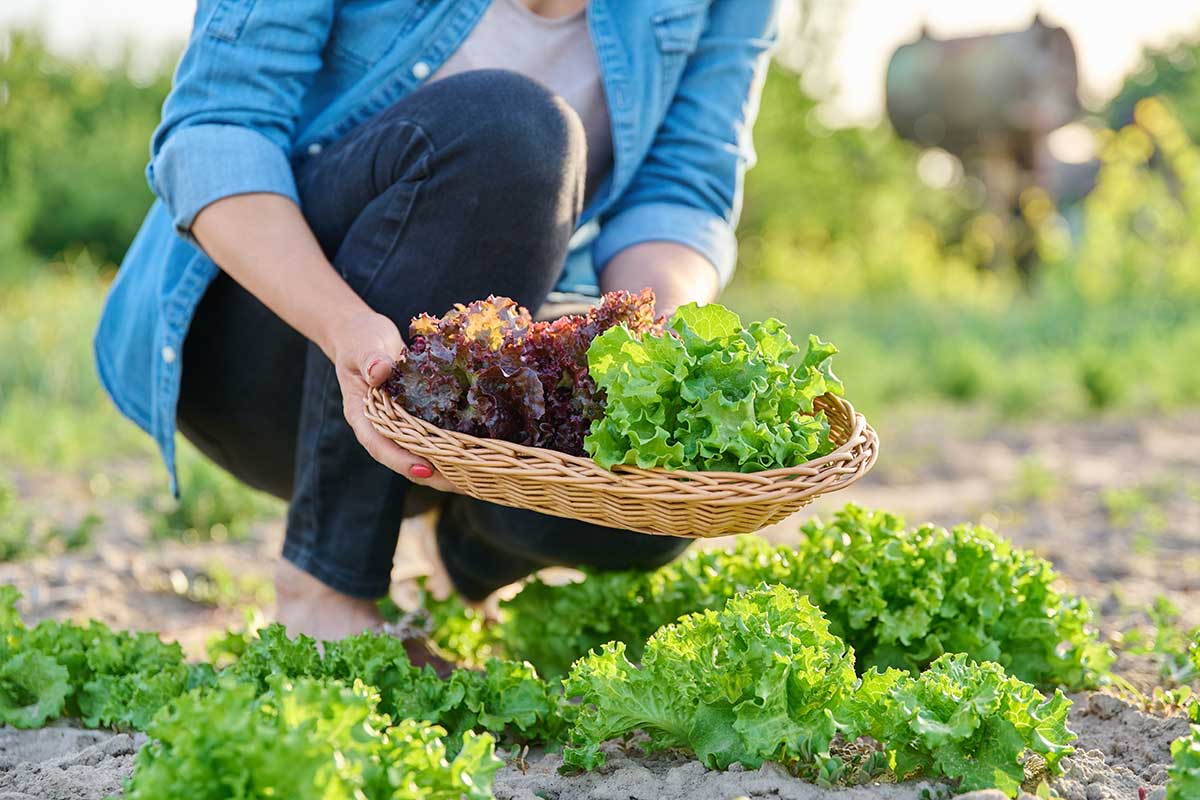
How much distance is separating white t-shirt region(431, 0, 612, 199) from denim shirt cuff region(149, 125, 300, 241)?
0.47 m

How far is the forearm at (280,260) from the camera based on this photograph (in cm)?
211

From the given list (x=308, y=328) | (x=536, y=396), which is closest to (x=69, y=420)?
(x=308, y=328)

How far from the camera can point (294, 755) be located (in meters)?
1.32

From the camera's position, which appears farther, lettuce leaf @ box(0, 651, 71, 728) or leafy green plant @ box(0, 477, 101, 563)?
leafy green plant @ box(0, 477, 101, 563)

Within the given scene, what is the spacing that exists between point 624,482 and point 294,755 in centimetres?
62

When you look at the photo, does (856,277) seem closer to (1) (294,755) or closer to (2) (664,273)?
(2) (664,273)

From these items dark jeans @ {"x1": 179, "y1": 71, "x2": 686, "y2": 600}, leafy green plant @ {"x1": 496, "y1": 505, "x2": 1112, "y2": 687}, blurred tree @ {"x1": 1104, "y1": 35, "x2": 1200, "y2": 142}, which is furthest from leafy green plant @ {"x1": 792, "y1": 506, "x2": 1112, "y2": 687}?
blurred tree @ {"x1": 1104, "y1": 35, "x2": 1200, "y2": 142}

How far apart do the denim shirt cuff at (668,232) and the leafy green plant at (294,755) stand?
142cm

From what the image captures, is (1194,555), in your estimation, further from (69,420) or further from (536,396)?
(69,420)

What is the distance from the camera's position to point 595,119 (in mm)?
2730

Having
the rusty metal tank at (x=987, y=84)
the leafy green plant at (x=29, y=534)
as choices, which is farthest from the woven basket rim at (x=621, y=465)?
the rusty metal tank at (x=987, y=84)

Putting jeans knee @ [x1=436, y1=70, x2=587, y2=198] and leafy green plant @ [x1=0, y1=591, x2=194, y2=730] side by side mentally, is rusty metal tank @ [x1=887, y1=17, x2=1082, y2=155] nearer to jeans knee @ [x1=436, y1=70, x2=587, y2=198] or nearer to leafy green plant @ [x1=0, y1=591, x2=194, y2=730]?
jeans knee @ [x1=436, y1=70, x2=587, y2=198]

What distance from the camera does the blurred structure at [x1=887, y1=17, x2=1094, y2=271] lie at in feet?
34.4

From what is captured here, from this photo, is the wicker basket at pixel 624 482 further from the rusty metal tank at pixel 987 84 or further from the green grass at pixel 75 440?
the rusty metal tank at pixel 987 84
